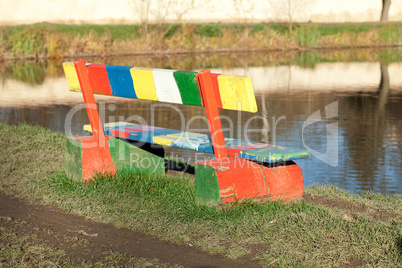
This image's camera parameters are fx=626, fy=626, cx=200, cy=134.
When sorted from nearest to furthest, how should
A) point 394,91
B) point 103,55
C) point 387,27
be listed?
point 394,91 → point 103,55 → point 387,27

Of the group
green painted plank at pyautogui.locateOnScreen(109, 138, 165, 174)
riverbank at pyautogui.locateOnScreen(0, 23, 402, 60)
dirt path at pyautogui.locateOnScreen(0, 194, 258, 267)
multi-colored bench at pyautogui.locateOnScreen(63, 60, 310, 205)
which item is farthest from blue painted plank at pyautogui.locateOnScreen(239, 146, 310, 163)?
riverbank at pyautogui.locateOnScreen(0, 23, 402, 60)

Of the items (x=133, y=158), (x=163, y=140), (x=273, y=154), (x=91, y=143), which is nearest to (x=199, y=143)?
(x=163, y=140)

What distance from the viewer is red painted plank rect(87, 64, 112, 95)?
18.3 ft

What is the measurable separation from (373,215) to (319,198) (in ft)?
2.23

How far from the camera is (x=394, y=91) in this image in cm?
1609

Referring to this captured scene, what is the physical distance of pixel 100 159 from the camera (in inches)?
227

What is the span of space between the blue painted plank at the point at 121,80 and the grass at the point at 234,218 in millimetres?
809

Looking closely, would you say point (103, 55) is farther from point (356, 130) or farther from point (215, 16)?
point (215, 16)

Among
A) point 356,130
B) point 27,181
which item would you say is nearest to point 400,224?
point 27,181

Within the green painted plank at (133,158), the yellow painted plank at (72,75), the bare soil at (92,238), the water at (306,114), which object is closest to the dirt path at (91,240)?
the bare soil at (92,238)

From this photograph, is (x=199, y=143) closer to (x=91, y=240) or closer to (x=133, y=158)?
(x=133, y=158)

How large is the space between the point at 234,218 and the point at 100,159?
5.51 feet

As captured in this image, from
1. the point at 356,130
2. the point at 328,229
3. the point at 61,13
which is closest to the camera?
the point at 328,229

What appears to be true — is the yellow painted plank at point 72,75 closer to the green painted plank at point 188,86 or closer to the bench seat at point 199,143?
the bench seat at point 199,143
